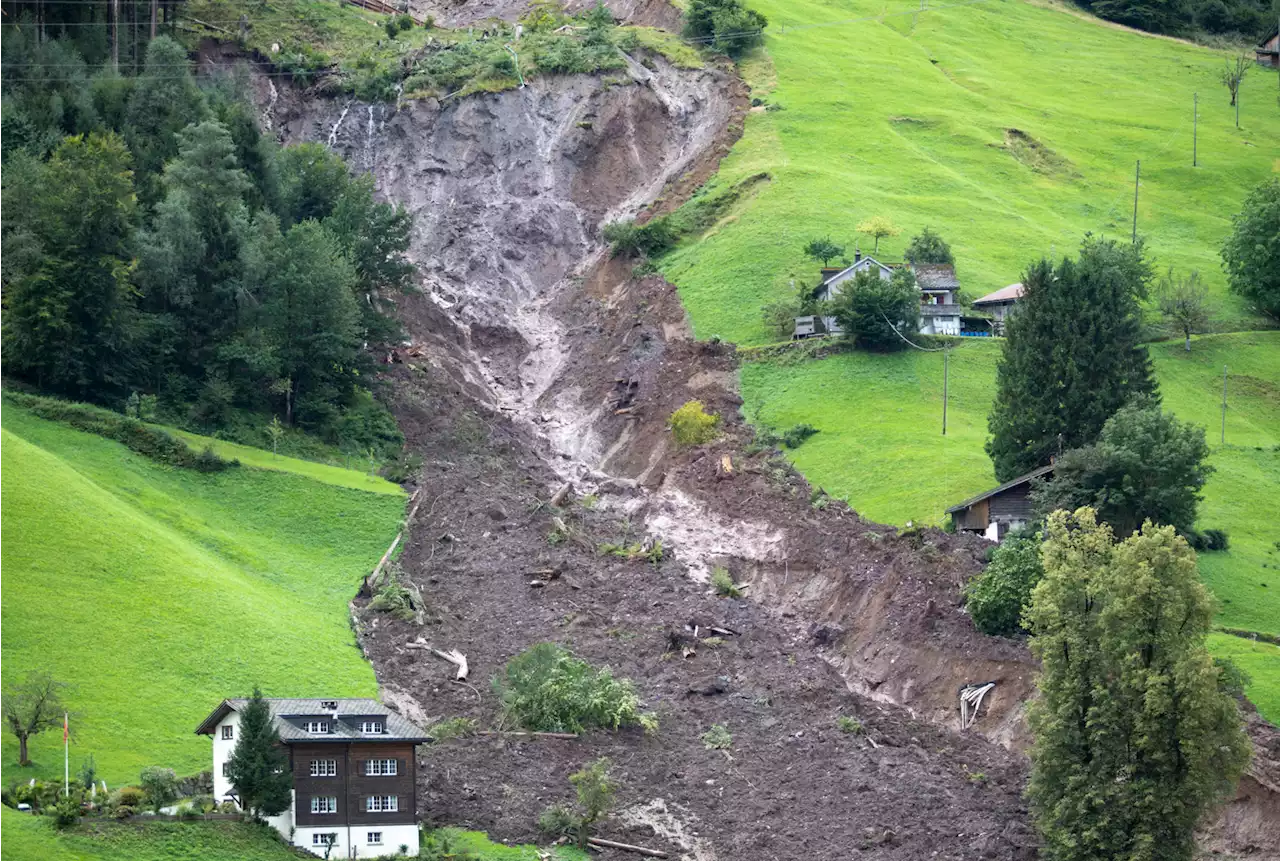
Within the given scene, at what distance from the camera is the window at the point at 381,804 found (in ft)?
218

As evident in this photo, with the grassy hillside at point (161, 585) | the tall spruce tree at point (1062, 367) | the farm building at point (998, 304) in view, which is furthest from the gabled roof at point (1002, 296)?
the grassy hillside at point (161, 585)

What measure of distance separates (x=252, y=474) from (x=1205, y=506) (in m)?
41.4

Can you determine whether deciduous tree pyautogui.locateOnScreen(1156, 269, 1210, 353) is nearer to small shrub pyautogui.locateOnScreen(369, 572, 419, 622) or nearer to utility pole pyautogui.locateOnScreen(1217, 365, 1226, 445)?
utility pole pyautogui.locateOnScreen(1217, 365, 1226, 445)

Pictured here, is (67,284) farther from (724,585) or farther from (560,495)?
(724,585)

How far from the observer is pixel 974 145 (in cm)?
14612

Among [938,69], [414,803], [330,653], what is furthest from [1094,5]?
[414,803]

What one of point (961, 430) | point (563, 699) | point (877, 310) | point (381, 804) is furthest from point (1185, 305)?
point (381, 804)

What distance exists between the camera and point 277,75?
450ft

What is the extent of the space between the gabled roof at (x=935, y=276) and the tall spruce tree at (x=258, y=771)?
57.3 m

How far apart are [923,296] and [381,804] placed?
55.8 metres

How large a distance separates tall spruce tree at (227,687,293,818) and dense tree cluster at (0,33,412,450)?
124ft

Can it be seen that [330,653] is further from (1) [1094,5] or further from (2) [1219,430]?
(1) [1094,5]

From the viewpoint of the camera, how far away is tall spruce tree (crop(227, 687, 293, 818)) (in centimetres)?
6475

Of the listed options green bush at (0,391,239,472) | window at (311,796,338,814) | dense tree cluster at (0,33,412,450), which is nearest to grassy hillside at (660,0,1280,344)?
dense tree cluster at (0,33,412,450)
